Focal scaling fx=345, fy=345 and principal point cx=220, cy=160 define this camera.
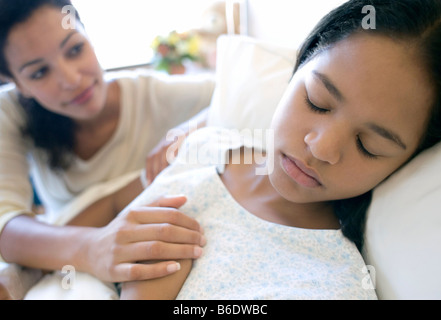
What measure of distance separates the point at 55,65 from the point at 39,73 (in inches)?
2.1

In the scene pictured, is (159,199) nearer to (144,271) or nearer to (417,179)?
(144,271)

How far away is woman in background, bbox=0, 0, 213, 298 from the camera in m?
0.72

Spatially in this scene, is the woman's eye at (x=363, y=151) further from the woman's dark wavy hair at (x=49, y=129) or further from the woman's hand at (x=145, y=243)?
the woman's dark wavy hair at (x=49, y=129)

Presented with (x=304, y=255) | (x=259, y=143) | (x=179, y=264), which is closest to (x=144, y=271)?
(x=179, y=264)

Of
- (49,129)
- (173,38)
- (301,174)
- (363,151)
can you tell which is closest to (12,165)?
(49,129)

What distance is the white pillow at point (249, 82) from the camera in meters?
0.94

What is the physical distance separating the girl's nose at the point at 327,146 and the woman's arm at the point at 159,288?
1.11 feet

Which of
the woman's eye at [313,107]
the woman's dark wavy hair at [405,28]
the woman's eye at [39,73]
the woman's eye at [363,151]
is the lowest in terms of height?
the woman's eye at [363,151]

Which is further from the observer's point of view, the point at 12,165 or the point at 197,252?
the point at 12,165

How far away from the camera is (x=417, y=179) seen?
596 mm

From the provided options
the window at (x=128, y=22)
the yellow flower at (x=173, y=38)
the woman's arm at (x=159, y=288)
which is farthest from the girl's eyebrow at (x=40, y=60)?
the yellow flower at (x=173, y=38)

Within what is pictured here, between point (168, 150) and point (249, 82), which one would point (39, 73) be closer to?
point (168, 150)

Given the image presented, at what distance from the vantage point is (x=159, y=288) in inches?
25.8
